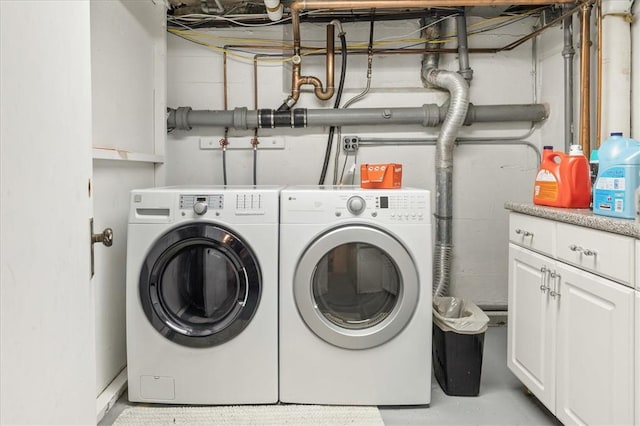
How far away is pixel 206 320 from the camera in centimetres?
191

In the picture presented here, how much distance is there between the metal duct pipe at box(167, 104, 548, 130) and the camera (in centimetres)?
263

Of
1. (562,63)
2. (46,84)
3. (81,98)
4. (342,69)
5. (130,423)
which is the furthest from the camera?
(342,69)

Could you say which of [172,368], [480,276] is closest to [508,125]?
[480,276]

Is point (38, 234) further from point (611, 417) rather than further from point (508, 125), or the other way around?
point (508, 125)

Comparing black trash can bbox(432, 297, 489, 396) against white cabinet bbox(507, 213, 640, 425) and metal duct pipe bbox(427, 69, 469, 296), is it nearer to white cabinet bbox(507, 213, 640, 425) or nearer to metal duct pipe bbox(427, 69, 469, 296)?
white cabinet bbox(507, 213, 640, 425)

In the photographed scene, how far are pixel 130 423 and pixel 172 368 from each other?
0.26 metres

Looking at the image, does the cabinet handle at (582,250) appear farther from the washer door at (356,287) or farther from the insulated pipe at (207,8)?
the insulated pipe at (207,8)

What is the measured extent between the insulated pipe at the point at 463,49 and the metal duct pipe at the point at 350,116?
0.20m

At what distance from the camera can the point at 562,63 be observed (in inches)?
97.2

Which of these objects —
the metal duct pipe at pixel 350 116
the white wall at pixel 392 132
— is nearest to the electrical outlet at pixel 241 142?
the white wall at pixel 392 132

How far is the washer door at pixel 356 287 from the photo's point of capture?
6.03ft

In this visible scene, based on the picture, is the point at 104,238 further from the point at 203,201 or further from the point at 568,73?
the point at 568,73

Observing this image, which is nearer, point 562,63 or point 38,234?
point 38,234

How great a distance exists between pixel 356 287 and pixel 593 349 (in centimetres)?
92
